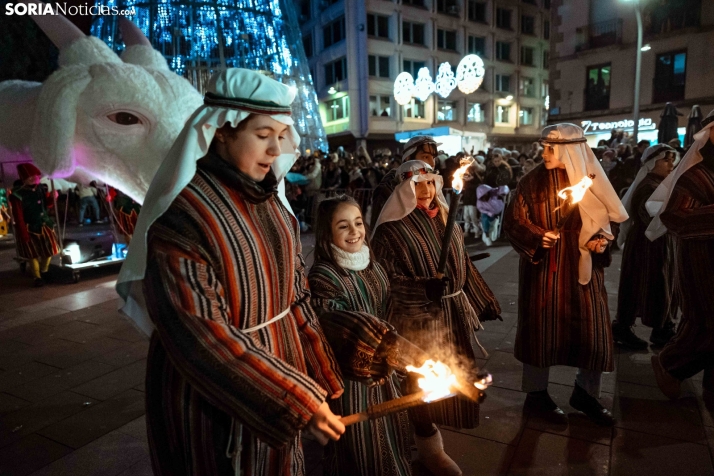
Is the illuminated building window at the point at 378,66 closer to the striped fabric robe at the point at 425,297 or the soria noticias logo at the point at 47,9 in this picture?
the soria noticias logo at the point at 47,9

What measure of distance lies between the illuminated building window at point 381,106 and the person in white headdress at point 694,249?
30.4m

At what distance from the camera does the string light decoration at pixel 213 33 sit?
632 inches

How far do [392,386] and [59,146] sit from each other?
13.6ft

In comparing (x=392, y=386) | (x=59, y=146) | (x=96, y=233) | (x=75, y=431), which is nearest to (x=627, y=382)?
(x=392, y=386)

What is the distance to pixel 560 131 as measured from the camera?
338 cm

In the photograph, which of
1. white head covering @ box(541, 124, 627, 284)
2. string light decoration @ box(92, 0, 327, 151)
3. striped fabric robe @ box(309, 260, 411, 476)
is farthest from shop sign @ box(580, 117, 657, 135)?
striped fabric robe @ box(309, 260, 411, 476)

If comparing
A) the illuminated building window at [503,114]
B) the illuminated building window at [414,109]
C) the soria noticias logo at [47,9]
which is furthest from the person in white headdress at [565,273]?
the illuminated building window at [503,114]

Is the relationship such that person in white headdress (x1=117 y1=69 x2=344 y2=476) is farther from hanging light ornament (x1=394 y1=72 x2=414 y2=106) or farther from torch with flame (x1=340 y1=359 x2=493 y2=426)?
hanging light ornament (x1=394 y1=72 x2=414 y2=106)

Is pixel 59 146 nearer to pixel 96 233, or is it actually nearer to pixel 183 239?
pixel 183 239

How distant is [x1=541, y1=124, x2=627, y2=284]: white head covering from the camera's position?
3299 millimetres

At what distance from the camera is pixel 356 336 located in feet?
6.60

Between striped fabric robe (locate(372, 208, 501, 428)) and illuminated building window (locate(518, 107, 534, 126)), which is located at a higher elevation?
illuminated building window (locate(518, 107, 534, 126))

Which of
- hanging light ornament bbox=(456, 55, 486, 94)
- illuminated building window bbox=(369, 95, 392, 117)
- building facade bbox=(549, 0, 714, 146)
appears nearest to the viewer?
hanging light ornament bbox=(456, 55, 486, 94)

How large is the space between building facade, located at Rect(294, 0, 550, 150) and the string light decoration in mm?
12635
